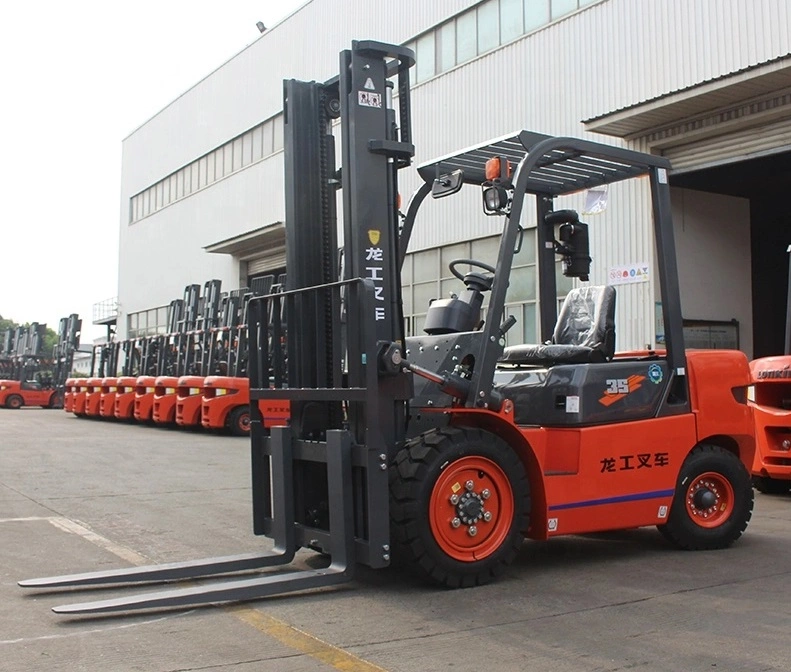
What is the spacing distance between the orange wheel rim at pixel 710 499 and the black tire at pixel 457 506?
1680 millimetres

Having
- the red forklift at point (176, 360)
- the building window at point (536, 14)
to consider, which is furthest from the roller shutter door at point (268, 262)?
the building window at point (536, 14)

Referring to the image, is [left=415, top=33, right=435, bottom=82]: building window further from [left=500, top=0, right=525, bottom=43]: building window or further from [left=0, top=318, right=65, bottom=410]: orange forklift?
[left=0, top=318, right=65, bottom=410]: orange forklift

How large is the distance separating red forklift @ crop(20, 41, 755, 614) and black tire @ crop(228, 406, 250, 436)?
13.6 meters

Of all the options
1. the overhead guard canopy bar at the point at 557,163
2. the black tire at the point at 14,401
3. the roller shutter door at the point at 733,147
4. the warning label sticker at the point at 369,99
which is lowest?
the black tire at the point at 14,401

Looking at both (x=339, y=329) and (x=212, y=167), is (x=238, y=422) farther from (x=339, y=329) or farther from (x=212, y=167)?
(x=212, y=167)

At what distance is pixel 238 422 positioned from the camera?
66.1 feet

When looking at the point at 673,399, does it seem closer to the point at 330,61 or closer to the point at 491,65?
the point at 491,65

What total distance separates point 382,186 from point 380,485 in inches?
71.6

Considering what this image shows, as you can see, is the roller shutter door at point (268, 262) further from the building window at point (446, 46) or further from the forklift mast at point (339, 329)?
the forklift mast at point (339, 329)

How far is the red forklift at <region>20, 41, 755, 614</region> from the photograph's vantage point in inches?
212

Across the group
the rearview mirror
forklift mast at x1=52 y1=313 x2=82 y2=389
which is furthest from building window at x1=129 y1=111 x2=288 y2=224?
A: the rearview mirror

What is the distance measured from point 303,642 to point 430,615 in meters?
0.77

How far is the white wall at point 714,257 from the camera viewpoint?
693 inches

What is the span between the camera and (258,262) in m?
32.0
